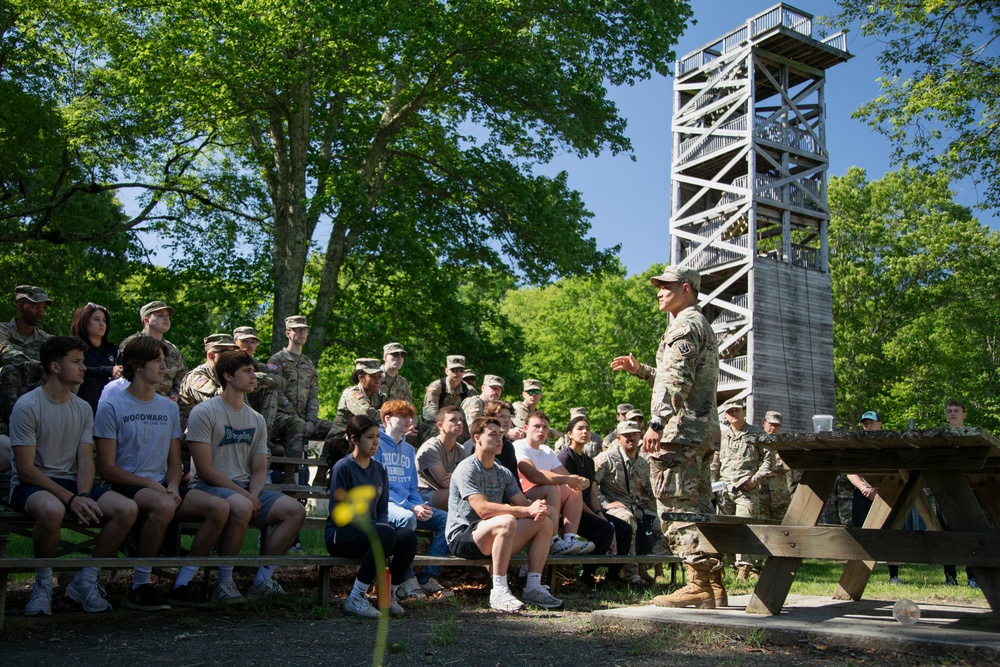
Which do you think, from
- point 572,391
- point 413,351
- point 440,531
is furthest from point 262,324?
point 572,391

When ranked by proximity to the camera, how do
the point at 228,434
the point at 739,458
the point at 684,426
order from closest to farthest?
the point at 684,426 < the point at 228,434 < the point at 739,458

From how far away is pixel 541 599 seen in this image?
6.76m

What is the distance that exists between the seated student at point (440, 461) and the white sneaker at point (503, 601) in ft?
5.44

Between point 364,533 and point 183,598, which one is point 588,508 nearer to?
point 364,533

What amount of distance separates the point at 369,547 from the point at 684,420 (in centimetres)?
242

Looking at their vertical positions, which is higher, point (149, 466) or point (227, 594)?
point (149, 466)

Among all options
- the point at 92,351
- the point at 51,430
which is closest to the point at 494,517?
the point at 51,430

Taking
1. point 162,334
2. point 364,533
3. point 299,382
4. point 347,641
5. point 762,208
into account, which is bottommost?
point 347,641

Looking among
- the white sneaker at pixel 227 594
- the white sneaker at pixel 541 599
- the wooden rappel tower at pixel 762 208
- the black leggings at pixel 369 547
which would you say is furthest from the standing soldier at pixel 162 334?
the wooden rappel tower at pixel 762 208

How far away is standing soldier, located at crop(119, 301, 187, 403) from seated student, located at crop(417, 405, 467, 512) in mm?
2354

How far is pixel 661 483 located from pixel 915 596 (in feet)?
10.6

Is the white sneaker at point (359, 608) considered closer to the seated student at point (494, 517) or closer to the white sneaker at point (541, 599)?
the seated student at point (494, 517)

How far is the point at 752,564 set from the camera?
920 cm

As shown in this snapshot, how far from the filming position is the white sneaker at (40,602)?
5.32m
